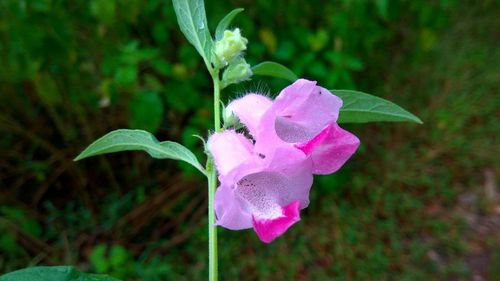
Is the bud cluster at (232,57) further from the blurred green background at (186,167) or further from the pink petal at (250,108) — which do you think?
the blurred green background at (186,167)

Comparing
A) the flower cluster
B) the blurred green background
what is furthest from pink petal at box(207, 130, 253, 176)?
the blurred green background

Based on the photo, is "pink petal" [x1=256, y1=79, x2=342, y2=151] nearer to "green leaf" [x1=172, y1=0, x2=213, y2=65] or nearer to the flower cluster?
the flower cluster

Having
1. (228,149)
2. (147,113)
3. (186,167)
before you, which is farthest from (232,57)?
(186,167)

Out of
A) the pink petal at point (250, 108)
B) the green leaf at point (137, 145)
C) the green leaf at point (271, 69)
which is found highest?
the green leaf at point (271, 69)

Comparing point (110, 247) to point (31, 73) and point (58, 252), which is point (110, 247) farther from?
point (31, 73)

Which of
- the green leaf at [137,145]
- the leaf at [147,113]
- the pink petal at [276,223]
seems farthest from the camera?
the leaf at [147,113]

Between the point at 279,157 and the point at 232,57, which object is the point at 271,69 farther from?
the point at 279,157

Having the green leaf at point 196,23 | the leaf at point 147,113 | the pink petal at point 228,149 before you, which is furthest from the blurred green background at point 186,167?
the pink petal at point 228,149

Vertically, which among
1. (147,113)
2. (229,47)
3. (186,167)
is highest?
(229,47)
